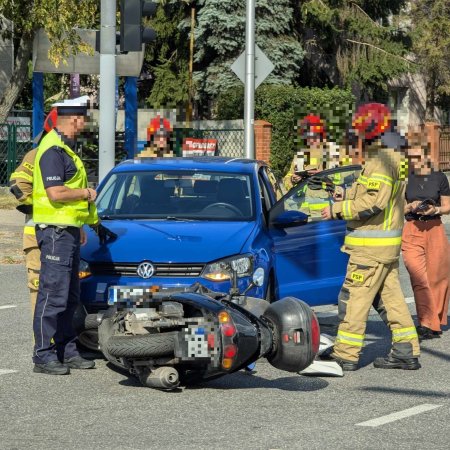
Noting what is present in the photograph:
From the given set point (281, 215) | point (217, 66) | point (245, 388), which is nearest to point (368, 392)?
point (245, 388)

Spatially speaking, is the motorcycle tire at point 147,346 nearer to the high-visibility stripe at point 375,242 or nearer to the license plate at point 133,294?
the license plate at point 133,294

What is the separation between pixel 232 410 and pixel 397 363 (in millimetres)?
2003

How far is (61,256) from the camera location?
329 inches

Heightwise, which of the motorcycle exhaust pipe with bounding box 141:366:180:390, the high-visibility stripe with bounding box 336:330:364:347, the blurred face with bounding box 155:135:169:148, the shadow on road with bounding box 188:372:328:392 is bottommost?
the shadow on road with bounding box 188:372:328:392

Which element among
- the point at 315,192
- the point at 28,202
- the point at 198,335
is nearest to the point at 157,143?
the point at 315,192

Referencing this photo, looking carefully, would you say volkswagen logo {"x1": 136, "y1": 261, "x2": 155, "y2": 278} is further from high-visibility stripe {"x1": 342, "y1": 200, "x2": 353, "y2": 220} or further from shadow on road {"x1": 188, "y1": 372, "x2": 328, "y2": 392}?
high-visibility stripe {"x1": 342, "y1": 200, "x2": 353, "y2": 220}

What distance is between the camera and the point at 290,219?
9.63 m

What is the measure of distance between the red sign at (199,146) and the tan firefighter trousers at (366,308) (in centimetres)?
1749

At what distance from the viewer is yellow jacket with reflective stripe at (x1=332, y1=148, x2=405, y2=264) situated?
8672 millimetres

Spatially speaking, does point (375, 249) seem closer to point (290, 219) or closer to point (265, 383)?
point (290, 219)

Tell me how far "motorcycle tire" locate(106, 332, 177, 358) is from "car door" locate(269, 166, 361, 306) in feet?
6.52

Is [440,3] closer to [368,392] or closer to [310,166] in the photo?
[310,166]

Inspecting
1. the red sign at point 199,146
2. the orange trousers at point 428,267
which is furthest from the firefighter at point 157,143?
the red sign at point 199,146

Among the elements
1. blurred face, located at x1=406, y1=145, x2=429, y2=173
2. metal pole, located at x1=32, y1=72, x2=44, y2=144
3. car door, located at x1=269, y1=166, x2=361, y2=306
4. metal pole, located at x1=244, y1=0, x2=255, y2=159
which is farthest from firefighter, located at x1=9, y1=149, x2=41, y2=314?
metal pole, located at x1=32, y1=72, x2=44, y2=144
